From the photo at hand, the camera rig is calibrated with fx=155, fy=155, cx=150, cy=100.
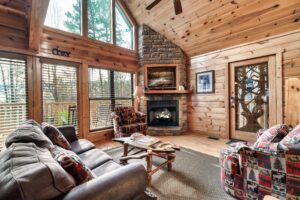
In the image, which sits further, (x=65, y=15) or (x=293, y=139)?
(x=65, y=15)

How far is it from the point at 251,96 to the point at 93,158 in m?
3.77

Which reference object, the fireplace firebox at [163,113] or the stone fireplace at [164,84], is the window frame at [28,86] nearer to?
the stone fireplace at [164,84]

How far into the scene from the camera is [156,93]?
4.79 meters

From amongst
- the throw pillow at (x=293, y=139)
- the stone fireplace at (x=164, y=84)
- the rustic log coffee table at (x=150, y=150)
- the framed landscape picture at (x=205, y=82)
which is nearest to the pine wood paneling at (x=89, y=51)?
the stone fireplace at (x=164, y=84)

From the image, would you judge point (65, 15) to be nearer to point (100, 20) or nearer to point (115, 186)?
point (100, 20)

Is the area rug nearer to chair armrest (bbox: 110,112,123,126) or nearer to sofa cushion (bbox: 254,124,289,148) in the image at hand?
sofa cushion (bbox: 254,124,289,148)

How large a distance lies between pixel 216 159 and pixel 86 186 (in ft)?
8.33

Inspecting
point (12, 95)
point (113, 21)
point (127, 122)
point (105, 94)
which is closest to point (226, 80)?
point (127, 122)

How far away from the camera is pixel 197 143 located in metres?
3.79

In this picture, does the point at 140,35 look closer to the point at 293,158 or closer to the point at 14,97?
the point at 14,97

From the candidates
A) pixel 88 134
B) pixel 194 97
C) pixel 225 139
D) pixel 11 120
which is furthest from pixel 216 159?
pixel 11 120

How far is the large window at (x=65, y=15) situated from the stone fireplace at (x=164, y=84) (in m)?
1.88

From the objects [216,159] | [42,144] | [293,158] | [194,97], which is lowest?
[216,159]

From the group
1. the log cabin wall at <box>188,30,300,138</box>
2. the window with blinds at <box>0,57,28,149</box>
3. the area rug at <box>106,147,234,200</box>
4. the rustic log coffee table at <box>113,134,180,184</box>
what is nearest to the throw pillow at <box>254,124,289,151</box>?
the area rug at <box>106,147,234,200</box>
